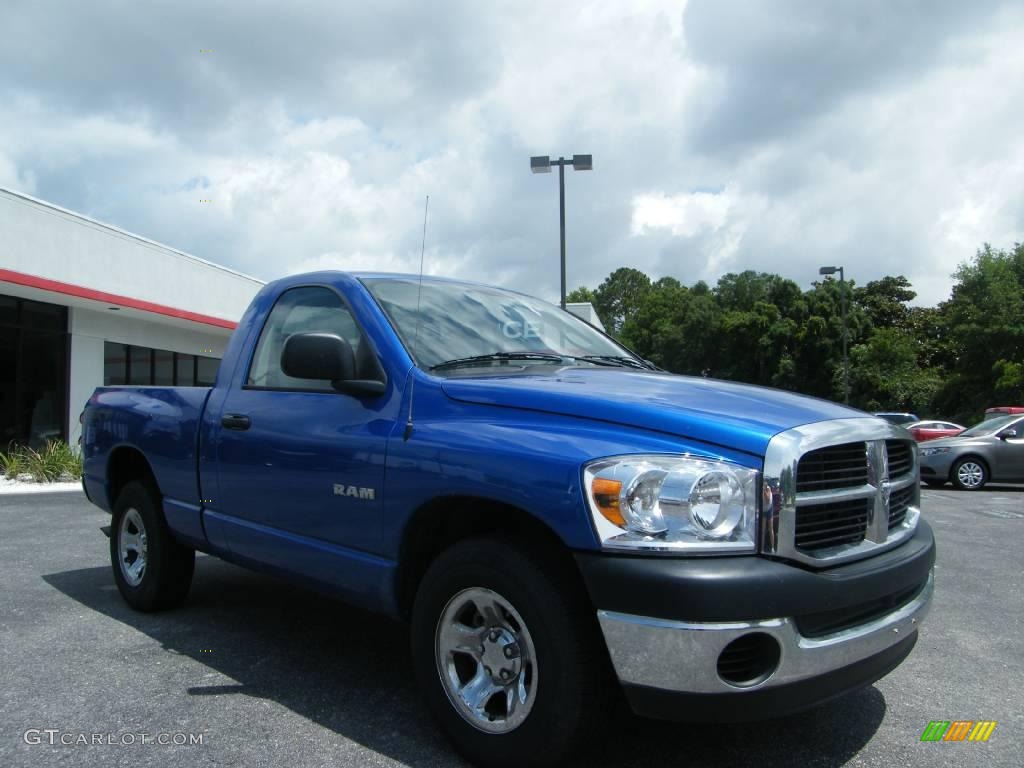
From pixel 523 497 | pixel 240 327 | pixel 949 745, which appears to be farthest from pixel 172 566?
pixel 949 745

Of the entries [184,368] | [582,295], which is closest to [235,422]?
[184,368]

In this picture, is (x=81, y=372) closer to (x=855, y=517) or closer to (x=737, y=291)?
(x=855, y=517)

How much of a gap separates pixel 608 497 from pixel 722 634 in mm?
500

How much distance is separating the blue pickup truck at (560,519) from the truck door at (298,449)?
0.01 metres

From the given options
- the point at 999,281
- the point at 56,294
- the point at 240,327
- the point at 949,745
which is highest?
the point at 999,281

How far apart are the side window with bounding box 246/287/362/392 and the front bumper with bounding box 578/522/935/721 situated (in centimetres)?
180

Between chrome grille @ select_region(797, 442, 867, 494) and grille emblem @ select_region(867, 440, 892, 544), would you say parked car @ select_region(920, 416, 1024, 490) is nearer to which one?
grille emblem @ select_region(867, 440, 892, 544)

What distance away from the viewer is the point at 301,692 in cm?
355

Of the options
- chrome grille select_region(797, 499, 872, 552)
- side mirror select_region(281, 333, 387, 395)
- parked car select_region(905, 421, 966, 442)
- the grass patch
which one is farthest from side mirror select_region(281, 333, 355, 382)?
parked car select_region(905, 421, 966, 442)

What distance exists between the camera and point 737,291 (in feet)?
250

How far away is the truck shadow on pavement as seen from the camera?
297cm

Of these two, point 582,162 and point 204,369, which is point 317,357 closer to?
point 582,162

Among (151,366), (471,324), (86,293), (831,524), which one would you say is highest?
(86,293)

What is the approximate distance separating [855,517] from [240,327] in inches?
126
